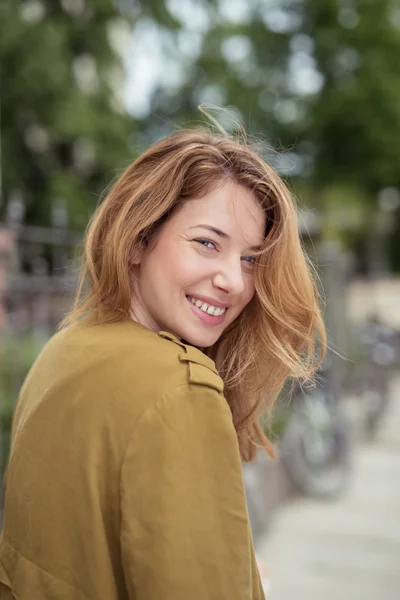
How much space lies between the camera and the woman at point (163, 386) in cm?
108

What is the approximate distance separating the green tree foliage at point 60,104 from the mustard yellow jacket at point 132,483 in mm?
13213

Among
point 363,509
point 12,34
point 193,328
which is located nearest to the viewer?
point 193,328

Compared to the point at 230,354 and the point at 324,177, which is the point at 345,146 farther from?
the point at 230,354

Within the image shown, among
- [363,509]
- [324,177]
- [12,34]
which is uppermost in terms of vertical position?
[12,34]

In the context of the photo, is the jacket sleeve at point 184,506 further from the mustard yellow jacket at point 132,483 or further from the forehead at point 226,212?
the forehead at point 226,212

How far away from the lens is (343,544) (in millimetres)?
4820

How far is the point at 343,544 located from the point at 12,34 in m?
12.4

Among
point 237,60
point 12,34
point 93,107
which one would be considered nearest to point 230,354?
point 12,34

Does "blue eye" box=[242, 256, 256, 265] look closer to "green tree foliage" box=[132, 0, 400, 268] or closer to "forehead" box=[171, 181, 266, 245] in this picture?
"forehead" box=[171, 181, 266, 245]

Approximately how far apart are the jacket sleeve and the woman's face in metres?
0.29

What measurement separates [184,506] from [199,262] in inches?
18.3

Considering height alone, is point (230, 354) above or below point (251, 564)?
above

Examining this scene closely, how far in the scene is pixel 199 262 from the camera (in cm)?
137

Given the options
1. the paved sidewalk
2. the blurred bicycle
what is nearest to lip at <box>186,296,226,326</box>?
the paved sidewalk
